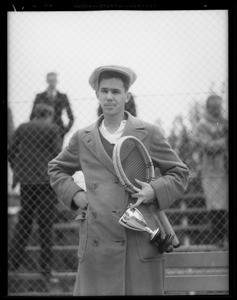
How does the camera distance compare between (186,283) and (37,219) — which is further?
(37,219)

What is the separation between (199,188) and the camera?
4.79m

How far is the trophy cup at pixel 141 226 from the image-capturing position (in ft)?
11.9

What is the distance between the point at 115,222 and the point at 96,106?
3.42ft

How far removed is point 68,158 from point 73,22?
0.97m

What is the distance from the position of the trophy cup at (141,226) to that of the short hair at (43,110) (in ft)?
4.15

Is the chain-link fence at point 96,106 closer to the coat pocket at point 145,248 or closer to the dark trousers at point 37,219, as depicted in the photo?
the dark trousers at point 37,219

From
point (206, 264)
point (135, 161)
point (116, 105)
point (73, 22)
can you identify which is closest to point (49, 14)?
point (73, 22)

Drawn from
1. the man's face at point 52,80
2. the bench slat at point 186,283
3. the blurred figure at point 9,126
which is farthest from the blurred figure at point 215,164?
the blurred figure at point 9,126

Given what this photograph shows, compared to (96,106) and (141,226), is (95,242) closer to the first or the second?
(141,226)

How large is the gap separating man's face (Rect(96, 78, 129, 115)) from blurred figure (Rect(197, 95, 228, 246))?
94 cm

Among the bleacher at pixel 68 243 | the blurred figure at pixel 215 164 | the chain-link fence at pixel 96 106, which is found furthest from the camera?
the bleacher at pixel 68 243

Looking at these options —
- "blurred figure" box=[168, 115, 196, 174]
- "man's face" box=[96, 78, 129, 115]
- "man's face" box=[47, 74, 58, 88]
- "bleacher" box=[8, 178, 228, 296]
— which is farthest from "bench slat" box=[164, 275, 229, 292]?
"man's face" box=[47, 74, 58, 88]

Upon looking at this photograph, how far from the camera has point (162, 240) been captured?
3.68m

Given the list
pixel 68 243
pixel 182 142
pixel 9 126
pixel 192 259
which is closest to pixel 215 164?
pixel 182 142
